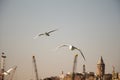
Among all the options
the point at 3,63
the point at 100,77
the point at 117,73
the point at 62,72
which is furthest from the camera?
the point at 62,72

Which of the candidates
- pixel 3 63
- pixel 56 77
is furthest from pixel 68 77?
pixel 3 63

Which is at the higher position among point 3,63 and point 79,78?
point 3,63

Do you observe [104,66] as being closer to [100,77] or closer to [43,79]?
[100,77]

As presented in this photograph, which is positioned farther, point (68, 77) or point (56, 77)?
point (56, 77)

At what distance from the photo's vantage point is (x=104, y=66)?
120 ft

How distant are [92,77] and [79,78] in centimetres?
222

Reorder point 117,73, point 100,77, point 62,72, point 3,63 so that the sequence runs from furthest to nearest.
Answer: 1. point 62,72
2. point 117,73
3. point 100,77
4. point 3,63

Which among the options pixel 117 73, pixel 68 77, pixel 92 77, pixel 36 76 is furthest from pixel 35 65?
pixel 117 73

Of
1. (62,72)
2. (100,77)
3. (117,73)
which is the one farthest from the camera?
(62,72)

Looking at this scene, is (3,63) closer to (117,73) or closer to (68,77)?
(68,77)

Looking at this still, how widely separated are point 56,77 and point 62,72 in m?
1.47

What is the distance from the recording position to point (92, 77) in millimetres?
38375

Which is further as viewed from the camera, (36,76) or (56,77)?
(56,77)

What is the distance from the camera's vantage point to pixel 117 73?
124ft
